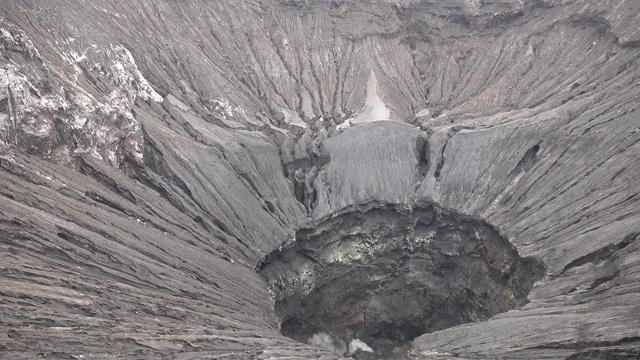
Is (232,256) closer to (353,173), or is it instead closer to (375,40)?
A: (353,173)

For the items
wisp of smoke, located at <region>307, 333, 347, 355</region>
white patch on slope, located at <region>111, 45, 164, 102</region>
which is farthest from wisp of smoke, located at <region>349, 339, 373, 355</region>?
white patch on slope, located at <region>111, 45, 164, 102</region>

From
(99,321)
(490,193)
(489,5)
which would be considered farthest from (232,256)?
(489,5)

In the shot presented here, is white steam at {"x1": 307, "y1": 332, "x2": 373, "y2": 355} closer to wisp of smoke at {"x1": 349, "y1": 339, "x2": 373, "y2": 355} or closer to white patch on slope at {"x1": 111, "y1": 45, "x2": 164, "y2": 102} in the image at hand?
wisp of smoke at {"x1": 349, "y1": 339, "x2": 373, "y2": 355}

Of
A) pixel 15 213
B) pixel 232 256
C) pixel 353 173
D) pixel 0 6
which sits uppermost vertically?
→ pixel 0 6

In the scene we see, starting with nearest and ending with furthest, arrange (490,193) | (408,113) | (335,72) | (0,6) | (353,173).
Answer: (0,6), (490,193), (353,173), (408,113), (335,72)

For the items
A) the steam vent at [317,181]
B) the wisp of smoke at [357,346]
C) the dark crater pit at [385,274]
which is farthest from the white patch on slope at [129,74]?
the wisp of smoke at [357,346]

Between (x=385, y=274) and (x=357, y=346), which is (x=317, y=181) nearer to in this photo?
(x=385, y=274)
